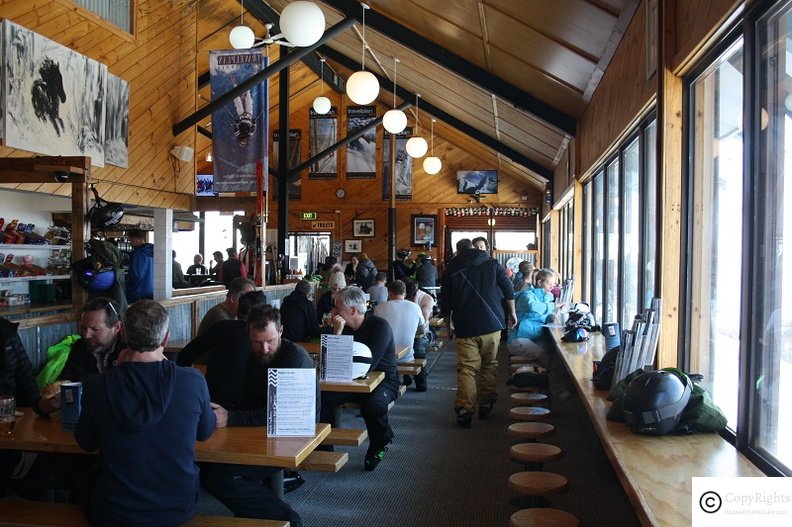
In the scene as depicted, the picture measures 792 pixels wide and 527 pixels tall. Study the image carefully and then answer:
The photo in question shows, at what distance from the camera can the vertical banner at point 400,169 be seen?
710 inches

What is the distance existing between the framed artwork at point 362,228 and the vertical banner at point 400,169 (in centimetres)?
82

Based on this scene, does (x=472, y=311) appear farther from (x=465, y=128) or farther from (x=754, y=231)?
(x=465, y=128)

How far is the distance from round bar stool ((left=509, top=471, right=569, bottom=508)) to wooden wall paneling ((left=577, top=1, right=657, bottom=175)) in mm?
2139

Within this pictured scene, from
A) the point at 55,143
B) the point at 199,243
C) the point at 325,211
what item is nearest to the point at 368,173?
the point at 325,211

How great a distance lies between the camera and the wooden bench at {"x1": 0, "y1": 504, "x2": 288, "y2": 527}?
273 centimetres

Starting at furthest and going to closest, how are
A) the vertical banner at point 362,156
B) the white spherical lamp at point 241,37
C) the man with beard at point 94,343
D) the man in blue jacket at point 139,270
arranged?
the vertical banner at point 362,156, the white spherical lamp at point 241,37, the man in blue jacket at point 139,270, the man with beard at point 94,343

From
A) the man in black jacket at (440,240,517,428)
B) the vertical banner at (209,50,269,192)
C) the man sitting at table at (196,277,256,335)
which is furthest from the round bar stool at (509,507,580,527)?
the vertical banner at (209,50,269,192)

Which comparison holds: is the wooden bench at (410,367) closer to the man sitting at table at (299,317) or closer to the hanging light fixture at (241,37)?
the man sitting at table at (299,317)

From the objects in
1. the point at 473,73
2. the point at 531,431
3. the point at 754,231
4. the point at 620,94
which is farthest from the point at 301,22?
the point at 754,231

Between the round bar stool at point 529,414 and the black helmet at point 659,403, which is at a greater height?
the black helmet at point 659,403

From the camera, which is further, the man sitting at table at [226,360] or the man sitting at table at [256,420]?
the man sitting at table at [226,360]

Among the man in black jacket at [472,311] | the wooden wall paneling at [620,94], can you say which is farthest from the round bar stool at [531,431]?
the wooden wall paneling at [620,94]

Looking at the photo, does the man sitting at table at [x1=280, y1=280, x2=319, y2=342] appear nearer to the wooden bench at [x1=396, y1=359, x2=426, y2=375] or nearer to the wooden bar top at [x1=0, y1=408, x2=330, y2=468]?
the wooden bench at [x1=396, y1=359, x2=426, y2=375]

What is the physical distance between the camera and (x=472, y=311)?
20.7 ft
